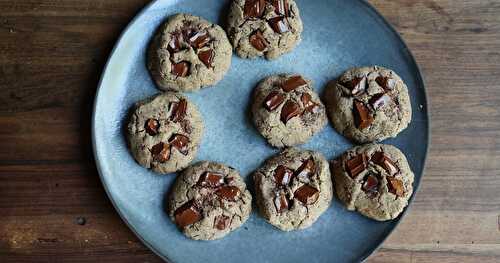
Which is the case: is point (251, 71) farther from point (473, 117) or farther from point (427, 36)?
point (473, 117)

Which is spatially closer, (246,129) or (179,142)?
(179,142)

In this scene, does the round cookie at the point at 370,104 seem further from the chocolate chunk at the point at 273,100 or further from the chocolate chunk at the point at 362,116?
the chocolate chunk at the point at 273,100

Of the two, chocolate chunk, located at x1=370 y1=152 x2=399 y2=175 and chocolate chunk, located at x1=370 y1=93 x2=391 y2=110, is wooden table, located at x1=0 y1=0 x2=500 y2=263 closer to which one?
chocolate chunk, located at x1=370 y1=152 x2=399 y2=175

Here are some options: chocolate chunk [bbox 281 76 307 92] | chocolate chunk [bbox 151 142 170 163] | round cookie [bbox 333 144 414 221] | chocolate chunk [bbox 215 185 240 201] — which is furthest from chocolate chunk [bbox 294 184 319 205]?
chocolate chunk [bbox 151 142 170 163]

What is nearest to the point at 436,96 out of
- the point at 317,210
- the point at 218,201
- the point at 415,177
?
the point at 415,177

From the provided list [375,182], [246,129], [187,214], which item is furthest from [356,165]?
[187,214]

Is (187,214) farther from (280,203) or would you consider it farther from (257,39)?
(257,39)
